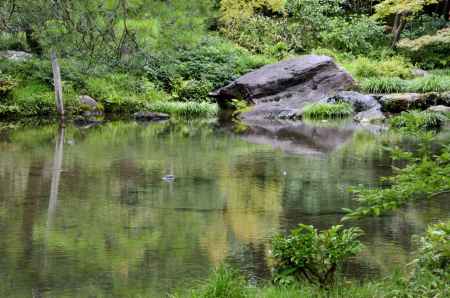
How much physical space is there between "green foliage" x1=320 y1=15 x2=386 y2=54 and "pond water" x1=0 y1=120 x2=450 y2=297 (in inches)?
541

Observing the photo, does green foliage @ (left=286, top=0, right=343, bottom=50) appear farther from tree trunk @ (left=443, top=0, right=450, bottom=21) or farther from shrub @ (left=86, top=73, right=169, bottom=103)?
shrub @ (left=86, top=73, right=169, bottom=103)

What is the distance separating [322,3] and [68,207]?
24.8 m

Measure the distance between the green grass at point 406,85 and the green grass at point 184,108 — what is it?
4.95 meters

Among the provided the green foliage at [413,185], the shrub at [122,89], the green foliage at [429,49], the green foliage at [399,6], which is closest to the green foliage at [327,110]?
the shrub at [122,89]

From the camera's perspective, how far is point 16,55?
2384 cm

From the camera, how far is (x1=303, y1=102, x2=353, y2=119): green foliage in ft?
72.0

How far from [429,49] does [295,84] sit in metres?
7.21

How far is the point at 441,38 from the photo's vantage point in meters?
27.6

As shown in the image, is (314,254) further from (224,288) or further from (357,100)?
(357,100)

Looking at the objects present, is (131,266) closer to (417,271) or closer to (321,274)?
(321,274)

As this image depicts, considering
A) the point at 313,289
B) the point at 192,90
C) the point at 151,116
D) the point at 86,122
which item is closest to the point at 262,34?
the point at 192,90

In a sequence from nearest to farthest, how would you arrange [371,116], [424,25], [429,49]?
1. [371,116]
2. [429,49]
3. [424,25]

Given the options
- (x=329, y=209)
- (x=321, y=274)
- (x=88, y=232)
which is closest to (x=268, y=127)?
(x=329, y=209)

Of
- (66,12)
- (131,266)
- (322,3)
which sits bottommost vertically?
(131,266)
